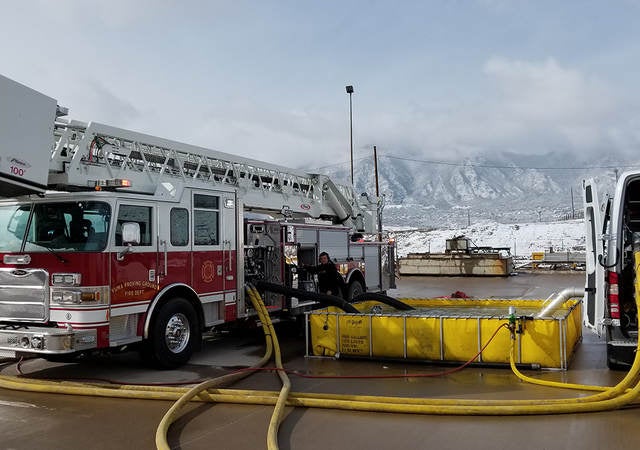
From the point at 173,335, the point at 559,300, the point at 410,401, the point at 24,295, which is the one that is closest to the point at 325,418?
the point at 410,401

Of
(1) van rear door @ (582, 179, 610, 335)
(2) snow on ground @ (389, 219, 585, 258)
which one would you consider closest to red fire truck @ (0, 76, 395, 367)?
(1) van rear door @ (582, 179, 610, 335)

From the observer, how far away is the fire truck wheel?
509 inches

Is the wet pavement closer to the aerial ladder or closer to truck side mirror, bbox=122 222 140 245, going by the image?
truck side mirror, bbox=122 222 140 245

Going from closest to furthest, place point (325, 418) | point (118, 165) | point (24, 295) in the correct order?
1. point (325, 418)
2. point (24, 295)
3. point (118, 165)

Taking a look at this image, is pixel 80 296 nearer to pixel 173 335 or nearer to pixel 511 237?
pixel 173 335

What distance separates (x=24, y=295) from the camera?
282 inches

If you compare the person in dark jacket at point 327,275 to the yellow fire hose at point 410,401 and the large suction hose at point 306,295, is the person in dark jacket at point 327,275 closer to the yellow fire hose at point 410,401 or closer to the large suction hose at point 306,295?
the large suction hose at point 306,295

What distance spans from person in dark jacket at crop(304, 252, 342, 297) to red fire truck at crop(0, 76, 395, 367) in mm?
491

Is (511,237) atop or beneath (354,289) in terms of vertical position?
atop

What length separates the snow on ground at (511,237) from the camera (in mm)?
64562

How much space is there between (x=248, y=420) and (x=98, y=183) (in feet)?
12.7

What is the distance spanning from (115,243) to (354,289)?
6946 millimetres

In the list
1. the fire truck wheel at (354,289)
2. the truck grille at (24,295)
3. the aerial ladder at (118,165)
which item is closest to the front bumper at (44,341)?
the truck grille at (24,295)

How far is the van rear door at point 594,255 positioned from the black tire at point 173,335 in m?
5.33
